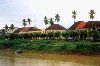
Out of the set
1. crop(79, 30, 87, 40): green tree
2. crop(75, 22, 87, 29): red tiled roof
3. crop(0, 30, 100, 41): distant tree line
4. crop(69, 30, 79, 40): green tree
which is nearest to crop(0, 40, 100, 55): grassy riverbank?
crop(0, 30, 100, 41): distant tree line

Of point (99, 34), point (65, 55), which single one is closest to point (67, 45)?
point (65, 55)

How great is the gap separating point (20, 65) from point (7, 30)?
403 feet

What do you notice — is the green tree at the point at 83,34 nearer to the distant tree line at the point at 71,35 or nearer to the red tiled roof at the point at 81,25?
the distant tree line at the point at 71,35

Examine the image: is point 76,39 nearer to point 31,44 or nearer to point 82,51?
point 31,44

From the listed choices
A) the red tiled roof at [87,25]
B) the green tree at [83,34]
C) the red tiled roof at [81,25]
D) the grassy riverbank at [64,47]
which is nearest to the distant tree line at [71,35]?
the green tree at [83,34]

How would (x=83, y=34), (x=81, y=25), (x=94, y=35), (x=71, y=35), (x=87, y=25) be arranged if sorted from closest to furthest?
(x=94, y=35), (x=83, y=34), (x=71, y=35), (x=87, y=25), (x=81, y=25)

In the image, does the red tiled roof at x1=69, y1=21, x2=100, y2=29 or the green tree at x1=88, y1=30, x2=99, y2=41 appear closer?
the green tree at x1=88, y1=30, x2=99, y2=41

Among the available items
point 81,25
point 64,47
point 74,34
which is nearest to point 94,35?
point 74,34

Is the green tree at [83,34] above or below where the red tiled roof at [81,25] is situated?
below

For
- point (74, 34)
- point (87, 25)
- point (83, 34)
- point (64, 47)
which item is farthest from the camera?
point (87, 25)

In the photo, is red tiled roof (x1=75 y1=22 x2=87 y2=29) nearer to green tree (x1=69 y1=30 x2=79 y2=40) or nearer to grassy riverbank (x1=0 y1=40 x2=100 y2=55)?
green tree (x1=69 y1=30 x2=79 y2=40)

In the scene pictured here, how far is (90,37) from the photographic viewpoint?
95.1 m

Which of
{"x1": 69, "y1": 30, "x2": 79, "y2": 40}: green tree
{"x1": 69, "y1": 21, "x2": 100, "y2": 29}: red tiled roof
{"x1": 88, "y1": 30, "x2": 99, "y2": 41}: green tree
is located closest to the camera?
{"x1": 88, "y1": 30, "x2": 99, "y2": 41}: green tree

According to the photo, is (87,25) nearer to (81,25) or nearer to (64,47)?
(81,25)
